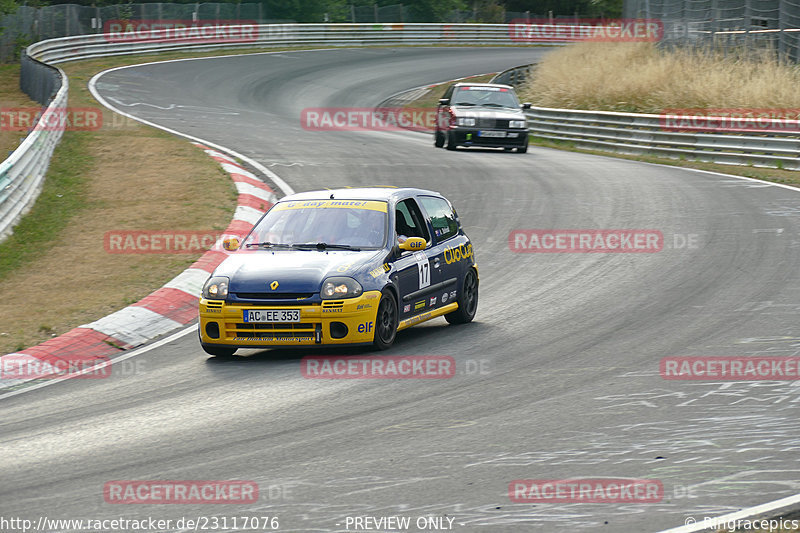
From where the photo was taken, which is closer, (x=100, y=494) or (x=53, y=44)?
(x=100, y=494)

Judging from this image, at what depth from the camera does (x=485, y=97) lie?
89.4ft

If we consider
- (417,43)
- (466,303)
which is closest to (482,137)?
(466,303)

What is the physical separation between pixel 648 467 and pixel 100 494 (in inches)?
117

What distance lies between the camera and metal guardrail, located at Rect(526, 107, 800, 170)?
23.2 m

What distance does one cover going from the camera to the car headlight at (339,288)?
938cm

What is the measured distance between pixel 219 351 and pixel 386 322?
146 centimetres

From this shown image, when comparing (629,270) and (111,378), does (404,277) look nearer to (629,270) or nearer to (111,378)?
(111,378)

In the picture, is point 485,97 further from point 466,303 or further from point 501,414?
point 501,414

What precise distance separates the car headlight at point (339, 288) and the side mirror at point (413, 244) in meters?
0.87

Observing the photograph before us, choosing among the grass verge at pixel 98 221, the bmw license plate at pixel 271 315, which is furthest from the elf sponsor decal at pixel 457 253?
→ the grass verge at pixel 98 221

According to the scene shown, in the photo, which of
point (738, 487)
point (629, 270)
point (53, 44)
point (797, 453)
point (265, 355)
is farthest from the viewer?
point (53, 44)

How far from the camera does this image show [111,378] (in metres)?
9.11

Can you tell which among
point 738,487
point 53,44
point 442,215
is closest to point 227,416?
point 738,487

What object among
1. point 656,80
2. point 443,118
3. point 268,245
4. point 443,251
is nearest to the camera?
point 268,245
